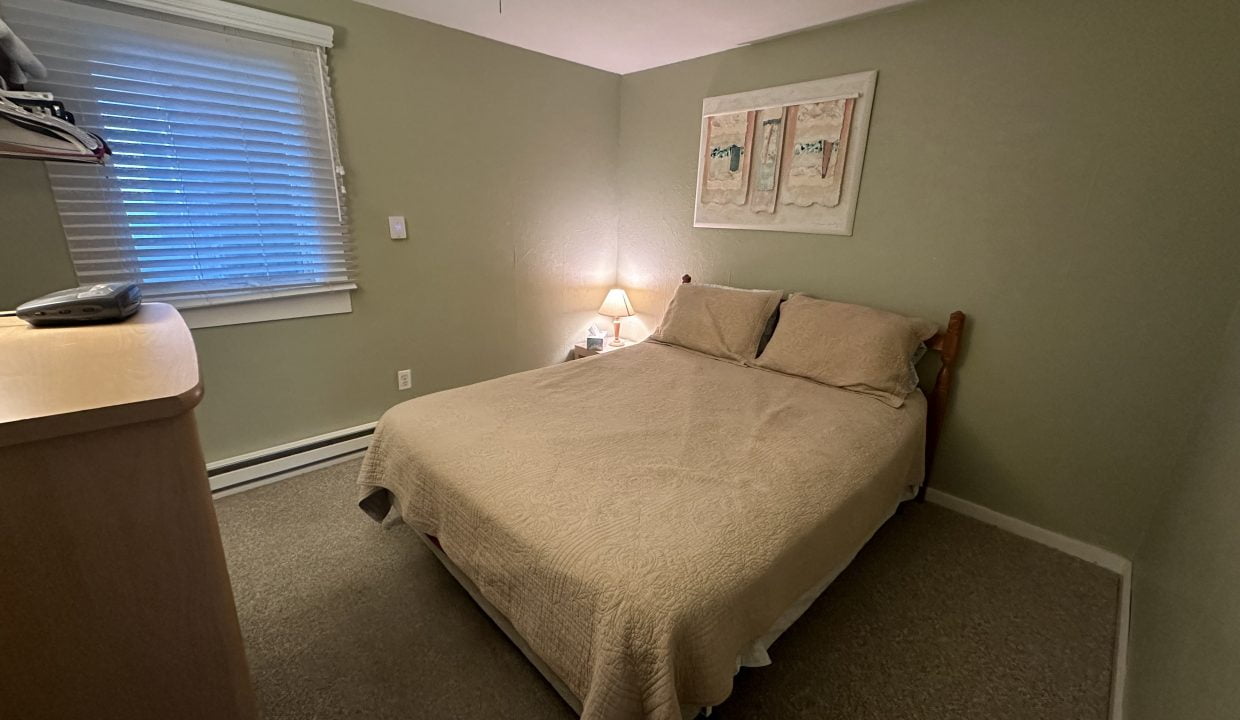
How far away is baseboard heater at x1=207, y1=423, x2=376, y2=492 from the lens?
2.21 metres

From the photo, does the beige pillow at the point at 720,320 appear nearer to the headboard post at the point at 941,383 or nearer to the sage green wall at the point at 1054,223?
the sage green wall at the point at 1054,223

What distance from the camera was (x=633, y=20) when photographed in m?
2.29

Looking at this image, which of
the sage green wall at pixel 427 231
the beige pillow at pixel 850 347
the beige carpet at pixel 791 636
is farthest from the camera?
the sage green wall at pixel 427 231

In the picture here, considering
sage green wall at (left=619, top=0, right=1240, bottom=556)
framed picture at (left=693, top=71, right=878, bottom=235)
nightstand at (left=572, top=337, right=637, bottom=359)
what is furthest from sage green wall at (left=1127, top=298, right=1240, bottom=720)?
nightstand at (left=572, top=337, right=637, bottom=359)

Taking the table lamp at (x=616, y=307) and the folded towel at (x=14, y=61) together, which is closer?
Result: the folded towel at (x=14, y=61)

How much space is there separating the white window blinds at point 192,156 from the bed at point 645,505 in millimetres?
1143

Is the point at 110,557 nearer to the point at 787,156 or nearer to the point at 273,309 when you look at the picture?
the point at 273,309

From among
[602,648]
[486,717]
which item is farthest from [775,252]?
[486,717]

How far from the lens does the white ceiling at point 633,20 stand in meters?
2.11

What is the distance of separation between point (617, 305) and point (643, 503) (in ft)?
7.38

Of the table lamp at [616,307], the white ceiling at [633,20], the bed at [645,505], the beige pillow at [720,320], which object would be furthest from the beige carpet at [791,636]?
the white ceiling at [633,20]

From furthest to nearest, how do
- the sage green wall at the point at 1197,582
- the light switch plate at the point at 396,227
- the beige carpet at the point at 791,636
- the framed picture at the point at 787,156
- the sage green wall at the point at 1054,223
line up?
the light switch plate at the point at 396,227 → the framed picture at the point at 787,156 → the sage green wall at the point at 1054,223 → the beige carpet at the point at 791,636 → the sage green wall at the point at 1197,582

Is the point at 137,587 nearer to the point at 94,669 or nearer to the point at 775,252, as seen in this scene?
the point at 94,669

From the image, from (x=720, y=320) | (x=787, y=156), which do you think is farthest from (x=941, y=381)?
(x=787, y=156)
